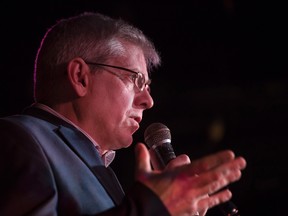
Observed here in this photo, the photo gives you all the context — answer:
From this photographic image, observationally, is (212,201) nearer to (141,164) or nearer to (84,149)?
(141,164)

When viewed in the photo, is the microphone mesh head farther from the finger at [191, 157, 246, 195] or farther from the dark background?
the dark background

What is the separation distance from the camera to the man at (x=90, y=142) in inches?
51.5

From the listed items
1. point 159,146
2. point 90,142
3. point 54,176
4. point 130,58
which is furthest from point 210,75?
point 54,176

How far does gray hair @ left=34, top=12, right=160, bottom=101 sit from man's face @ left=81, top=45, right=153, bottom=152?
3.3 inches

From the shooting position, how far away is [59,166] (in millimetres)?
1620

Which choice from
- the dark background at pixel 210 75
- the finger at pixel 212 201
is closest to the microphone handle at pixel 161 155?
the finger at pixel 212 201

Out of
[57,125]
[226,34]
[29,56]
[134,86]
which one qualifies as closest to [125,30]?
[134,86]

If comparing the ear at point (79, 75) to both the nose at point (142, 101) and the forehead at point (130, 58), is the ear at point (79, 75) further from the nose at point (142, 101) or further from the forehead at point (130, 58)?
the nose at point (142, 101)

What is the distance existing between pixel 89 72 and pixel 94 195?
0.68 meters

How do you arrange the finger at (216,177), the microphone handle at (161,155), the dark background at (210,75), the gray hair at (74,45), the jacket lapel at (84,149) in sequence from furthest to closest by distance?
the dark background at (210,75) → the gray hair at (74,45) → the microphone handle at (161,155) → the jacket lapel at (84,149) → the finger at (216,177)

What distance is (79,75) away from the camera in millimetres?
2047

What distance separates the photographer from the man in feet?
4.29

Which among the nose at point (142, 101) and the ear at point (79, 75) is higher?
the ear at point (79, 75)

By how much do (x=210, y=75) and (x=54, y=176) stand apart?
341 cm
